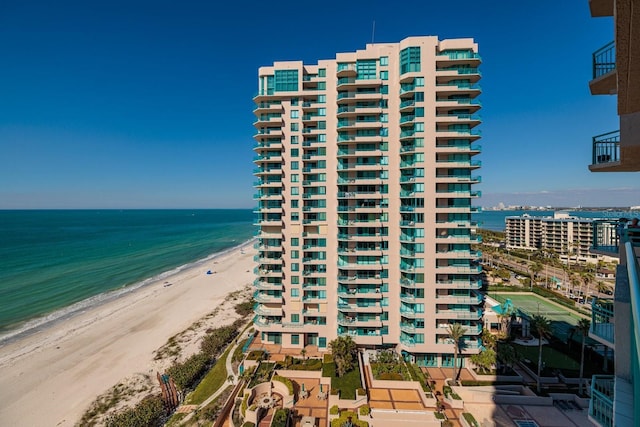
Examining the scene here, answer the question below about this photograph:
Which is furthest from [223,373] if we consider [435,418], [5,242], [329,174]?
[5,242]

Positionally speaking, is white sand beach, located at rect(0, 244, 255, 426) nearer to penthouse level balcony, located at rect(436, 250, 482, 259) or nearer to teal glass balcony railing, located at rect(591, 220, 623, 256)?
penthouse level balcony, located at rect(436, 250, 482, 259)

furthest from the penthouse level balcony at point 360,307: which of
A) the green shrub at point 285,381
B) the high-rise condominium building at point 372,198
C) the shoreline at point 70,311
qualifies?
the shoreline at point 70,311

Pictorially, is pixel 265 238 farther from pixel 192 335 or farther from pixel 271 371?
pixel 192 335

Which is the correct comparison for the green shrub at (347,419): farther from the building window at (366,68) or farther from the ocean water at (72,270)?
the ocean water at (72,270)

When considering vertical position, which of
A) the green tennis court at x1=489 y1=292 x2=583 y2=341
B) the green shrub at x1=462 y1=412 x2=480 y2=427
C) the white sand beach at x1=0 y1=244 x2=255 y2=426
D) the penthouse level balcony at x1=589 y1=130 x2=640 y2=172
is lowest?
the white sand beach at x1=0 y1=244 x2=255 y2=426

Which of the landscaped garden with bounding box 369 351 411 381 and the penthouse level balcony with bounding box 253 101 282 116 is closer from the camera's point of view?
the landscaped garden with bounding box 369 351 411 381

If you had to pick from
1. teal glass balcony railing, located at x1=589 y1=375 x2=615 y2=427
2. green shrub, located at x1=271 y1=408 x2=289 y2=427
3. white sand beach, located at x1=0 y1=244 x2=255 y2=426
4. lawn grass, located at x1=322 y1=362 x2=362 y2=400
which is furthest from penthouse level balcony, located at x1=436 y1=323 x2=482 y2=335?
white sand beach, located at x1=0 y1=244 x2=255 y2=426

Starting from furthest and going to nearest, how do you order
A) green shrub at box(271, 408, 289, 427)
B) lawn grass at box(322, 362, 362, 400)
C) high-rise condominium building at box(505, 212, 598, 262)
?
high-rise condominium building at box(505, 212, 598, 262)
lawn grass at box(322, 362, 362, 400)
green shrub at box(271, 408, 289, 427)
